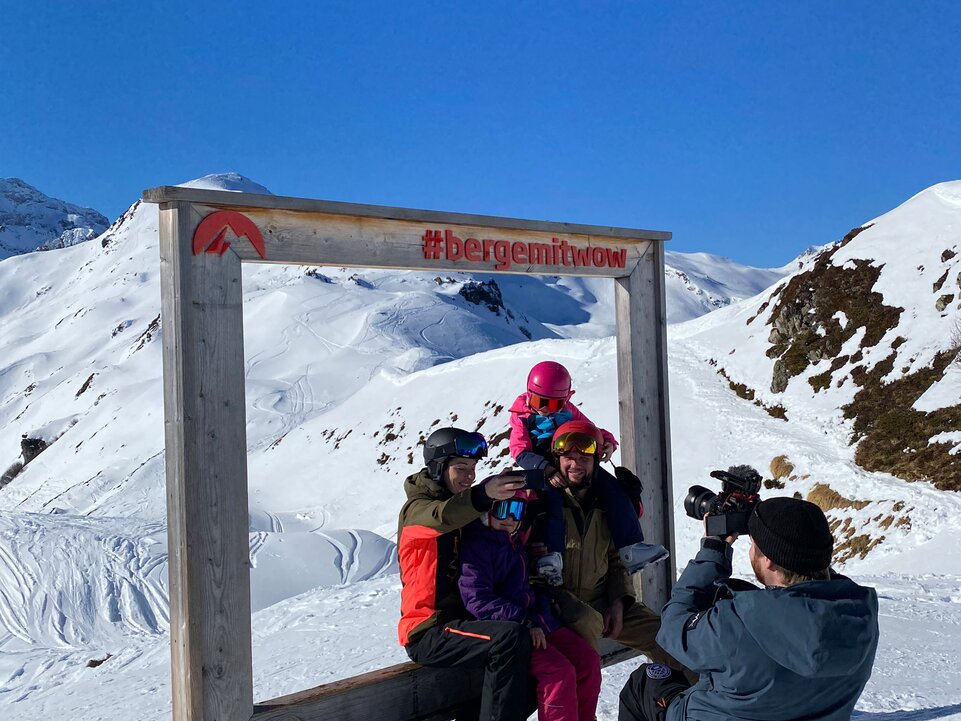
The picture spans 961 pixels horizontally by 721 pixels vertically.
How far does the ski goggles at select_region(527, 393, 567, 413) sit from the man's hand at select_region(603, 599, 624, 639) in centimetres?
112

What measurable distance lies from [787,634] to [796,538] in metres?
0.28

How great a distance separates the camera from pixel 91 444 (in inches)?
1802

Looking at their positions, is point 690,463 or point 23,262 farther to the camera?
point 23,262

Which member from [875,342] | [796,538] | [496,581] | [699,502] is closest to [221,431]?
[496,581]

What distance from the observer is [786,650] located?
7.47 feet

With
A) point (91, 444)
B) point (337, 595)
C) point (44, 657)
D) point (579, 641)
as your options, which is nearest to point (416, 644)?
point (579, 641)

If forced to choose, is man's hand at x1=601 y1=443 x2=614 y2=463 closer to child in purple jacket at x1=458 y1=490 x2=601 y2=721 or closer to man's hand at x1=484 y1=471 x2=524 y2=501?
child in purple jacket at x1=458 y1=490 x2=601 y2=721

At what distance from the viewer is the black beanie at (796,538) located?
7.80 ft

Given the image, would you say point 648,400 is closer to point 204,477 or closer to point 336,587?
point 204,477

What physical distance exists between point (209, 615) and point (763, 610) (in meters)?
2.40

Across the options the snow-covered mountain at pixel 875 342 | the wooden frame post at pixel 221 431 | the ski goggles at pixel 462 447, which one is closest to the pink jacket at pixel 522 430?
the ski goggles at pixel 462 447

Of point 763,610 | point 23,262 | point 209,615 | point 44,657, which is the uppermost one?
point 23,262

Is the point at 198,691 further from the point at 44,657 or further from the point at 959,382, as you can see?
the point at 959,382

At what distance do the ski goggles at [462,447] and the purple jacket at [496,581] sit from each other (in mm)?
324
